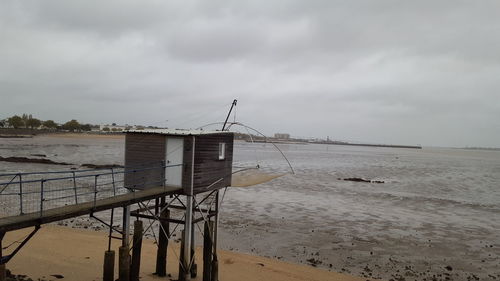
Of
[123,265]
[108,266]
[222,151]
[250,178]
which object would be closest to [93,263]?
[108,266]

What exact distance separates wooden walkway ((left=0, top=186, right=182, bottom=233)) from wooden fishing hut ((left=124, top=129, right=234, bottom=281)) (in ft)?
2.40

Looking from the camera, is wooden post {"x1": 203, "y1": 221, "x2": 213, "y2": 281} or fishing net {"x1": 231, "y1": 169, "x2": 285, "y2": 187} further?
fishing net {"x1": 231, "y1": 169, "x2": 285, "y2": 187}

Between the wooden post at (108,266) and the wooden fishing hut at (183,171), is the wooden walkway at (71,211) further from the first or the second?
the wooden post at (108,266)

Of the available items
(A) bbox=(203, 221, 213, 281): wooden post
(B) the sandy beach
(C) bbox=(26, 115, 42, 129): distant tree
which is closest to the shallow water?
(B) the sandy beach

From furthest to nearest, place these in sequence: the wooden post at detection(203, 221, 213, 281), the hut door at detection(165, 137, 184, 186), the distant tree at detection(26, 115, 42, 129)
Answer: the distant tree at detection(26, 115, 42, 129) → the wooden post at detection(203, 221, 213, 281) → the hut door at detection(165, 137, 184, 186)

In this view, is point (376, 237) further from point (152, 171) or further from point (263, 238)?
point (152, 171)

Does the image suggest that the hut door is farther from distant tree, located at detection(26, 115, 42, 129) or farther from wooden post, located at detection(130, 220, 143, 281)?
distant tree, located at detection(26, 115, 42, 129)

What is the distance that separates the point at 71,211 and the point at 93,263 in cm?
676

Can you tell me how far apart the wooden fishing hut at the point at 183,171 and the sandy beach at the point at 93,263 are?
142 centimetres

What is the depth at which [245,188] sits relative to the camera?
137 ft

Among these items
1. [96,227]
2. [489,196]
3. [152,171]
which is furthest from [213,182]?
[489,196]

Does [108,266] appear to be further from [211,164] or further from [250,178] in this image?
[250,178]

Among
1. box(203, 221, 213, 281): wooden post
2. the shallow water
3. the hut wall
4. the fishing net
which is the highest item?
the hut wall

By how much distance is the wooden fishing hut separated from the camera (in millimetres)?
14367
